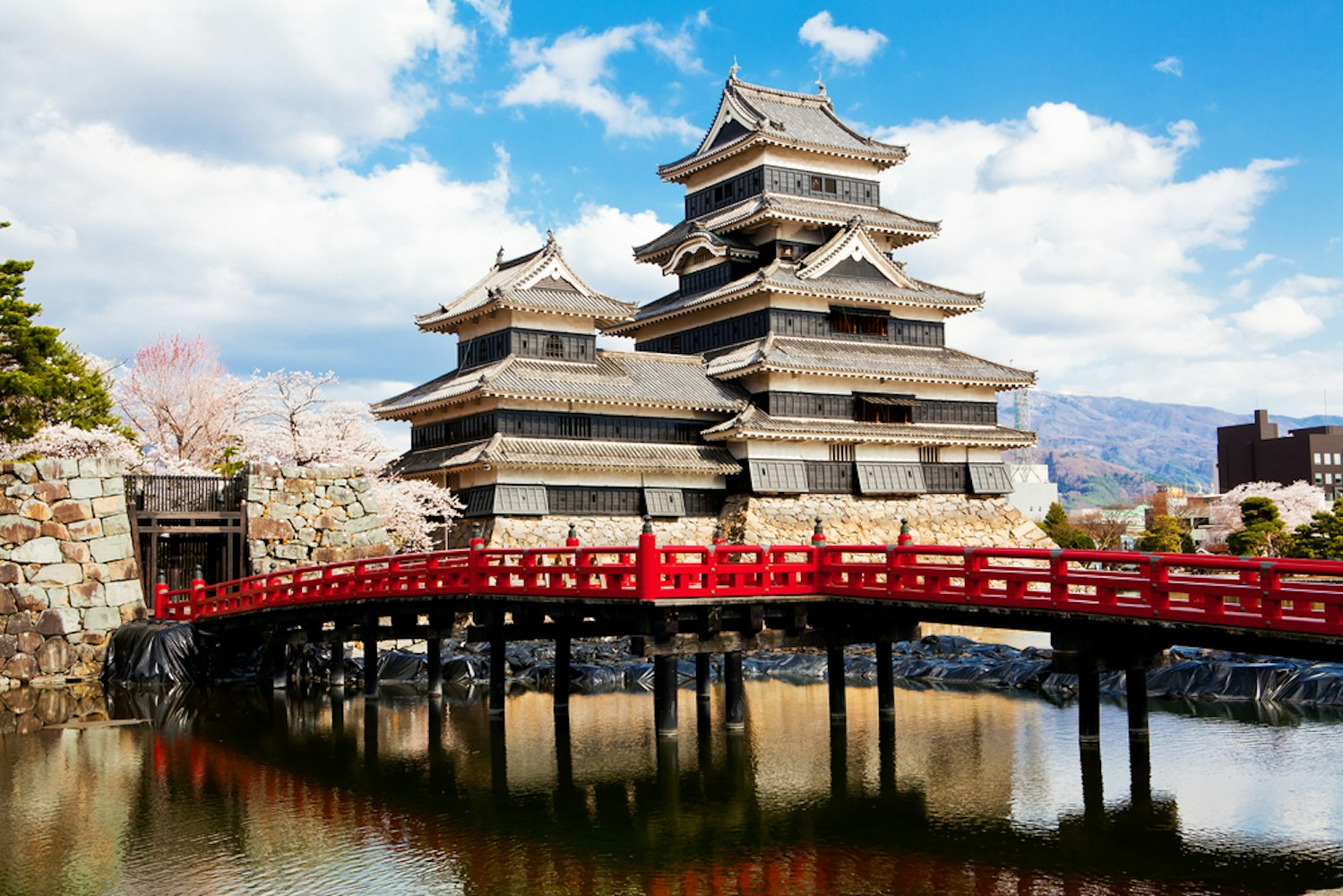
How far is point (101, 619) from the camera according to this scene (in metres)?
32.8

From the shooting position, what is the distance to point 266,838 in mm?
17375

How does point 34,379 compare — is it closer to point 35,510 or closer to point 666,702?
point 35,510

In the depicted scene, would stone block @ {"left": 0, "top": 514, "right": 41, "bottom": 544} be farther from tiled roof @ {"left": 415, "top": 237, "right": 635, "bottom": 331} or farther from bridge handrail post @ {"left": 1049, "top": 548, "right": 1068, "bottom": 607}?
bridge handrail post @ {"left": 1049, "top": 548, "right": 1068, "bottom": 607}

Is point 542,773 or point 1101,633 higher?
point 1101,633

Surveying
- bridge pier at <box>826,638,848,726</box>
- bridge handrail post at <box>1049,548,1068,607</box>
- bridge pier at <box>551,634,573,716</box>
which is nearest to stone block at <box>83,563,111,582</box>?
bridge pier at <box>551,634,573,716</box>

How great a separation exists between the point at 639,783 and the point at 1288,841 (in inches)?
381

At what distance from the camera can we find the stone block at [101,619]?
3262 cm

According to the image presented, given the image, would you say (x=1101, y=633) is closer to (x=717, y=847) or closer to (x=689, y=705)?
(x=717, y=847)

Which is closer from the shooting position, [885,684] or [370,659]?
[885,684]

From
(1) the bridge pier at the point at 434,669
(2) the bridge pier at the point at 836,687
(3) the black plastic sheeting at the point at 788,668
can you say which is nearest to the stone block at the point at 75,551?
(3) the black plastic sheeting at the point at 788,668

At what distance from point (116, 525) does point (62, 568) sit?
1.73 meters

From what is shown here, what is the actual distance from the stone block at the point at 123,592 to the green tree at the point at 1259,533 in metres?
45.5

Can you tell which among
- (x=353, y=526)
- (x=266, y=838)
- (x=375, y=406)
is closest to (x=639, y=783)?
(x=266, y=838)

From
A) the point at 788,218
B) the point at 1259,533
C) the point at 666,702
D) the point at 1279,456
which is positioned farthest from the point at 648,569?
the point at 1279,456
